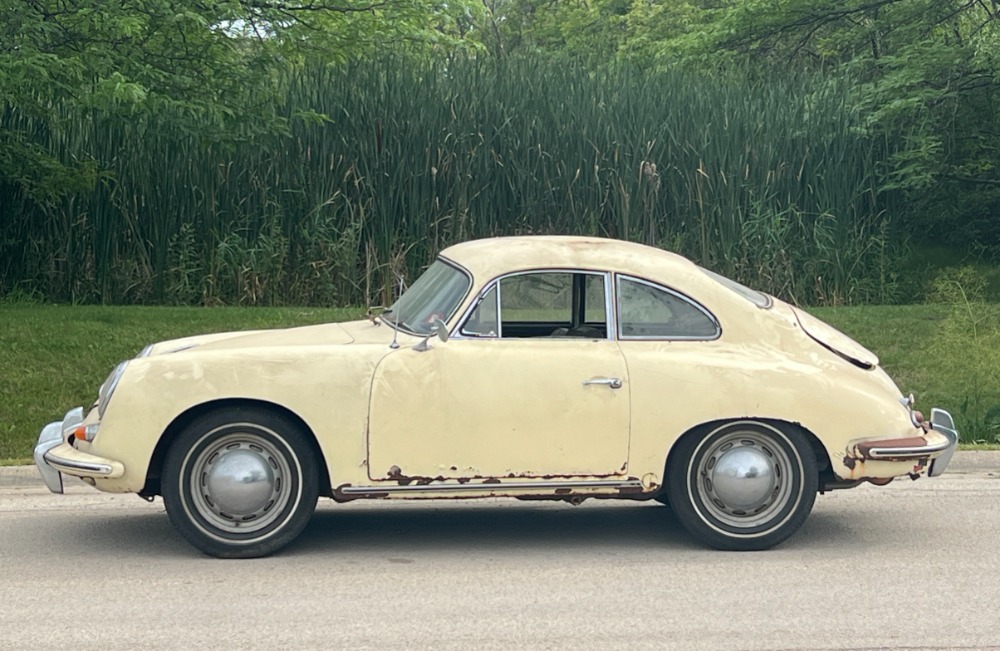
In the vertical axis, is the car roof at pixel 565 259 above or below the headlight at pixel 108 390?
above

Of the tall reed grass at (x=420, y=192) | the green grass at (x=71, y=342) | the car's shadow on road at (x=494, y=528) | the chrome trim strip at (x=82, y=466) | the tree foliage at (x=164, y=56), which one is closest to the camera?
the chrome trim strip at (x=82, y=466)

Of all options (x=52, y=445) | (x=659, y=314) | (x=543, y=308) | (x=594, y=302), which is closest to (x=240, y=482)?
(x=52, y=445)

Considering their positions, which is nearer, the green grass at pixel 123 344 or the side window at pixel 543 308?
the side window at pixel 543 308

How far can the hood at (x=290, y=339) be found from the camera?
252 inches

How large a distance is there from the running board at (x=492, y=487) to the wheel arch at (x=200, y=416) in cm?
17

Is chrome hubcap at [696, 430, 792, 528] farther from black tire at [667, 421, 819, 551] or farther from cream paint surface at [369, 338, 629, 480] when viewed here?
cream paint surface at [369, 338, 629, 480]

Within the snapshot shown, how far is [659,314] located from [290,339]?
1.84 meters

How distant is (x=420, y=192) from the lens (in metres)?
15.6

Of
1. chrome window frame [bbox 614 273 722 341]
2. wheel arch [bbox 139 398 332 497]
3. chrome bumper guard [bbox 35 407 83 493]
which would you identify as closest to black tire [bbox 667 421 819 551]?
chrome window frame [bbox 614 273 722 341]

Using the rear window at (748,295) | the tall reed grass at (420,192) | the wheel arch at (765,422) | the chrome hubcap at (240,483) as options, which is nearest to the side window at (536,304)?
the rear window at (748,295)

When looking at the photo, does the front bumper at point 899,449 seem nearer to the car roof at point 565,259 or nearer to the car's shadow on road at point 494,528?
the car's shadow on road at point 494,528

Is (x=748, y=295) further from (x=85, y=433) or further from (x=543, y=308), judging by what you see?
(x=85, y=433)

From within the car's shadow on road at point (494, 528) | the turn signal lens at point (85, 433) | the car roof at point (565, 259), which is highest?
the car roof at point (565, 259)

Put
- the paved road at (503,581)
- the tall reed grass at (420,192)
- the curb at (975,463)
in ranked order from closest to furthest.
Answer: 1. the paved road at (503,581)
2. the curb at (975,463)
3. the tall reed grass at (420,192)
